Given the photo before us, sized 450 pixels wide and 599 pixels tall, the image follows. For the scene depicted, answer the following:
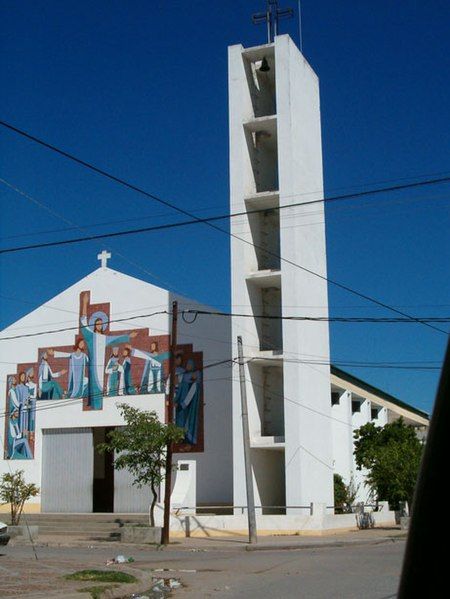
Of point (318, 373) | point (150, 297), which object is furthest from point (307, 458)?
point (150, 297)

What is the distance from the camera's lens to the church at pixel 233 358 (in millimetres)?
33094

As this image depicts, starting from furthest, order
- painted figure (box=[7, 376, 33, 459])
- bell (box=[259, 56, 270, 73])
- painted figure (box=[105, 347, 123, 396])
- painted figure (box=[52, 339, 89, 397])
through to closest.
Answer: painted figure (box=[7, 376, 33, 459]) → painted figure (box=[52, 339, 89, 397]) → painted figure (box=[105, 347, 123, 396]) → bell (box=[259, 56, 270, 73])

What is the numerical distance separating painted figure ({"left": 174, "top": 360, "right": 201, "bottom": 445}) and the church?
55 mm

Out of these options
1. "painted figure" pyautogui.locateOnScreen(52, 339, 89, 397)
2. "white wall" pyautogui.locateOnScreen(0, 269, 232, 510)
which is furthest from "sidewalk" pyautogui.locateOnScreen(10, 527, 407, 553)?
"painted figure" pyautogui.locateOnScreen(52, 339, 89, 397)

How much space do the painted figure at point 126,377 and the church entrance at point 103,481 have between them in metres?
2.96

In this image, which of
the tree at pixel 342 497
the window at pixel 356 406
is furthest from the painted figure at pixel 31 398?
the window at pixel 356 406

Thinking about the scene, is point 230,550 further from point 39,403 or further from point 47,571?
point 39,403

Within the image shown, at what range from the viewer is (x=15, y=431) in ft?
130

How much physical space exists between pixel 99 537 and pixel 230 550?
7.40m

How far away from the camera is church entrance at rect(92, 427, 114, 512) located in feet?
130

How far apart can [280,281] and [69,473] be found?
42.4ft

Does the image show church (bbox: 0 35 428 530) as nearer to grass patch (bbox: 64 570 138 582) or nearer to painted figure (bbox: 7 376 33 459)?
painted figure (bbox: 7 376 33 459)

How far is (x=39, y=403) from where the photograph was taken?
129ft

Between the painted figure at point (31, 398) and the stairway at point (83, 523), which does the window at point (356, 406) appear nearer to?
the stairway at point (83, 523)
